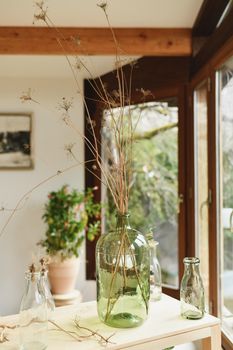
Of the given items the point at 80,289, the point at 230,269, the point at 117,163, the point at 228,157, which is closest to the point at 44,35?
the point at 228,157

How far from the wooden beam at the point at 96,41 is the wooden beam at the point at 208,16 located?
84 mm

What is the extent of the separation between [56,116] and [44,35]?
118cm

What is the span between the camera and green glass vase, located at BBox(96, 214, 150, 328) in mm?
1384

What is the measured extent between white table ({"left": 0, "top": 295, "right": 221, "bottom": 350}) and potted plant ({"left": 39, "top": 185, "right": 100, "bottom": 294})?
1881 millimetres

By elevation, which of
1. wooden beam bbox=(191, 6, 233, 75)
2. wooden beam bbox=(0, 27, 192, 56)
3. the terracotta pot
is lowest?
the terracotta pot

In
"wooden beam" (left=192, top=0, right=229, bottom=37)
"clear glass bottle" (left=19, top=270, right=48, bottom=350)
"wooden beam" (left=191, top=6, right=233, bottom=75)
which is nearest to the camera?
"clear glass bottle" (left=19, top=270, right=48, bottom=350)

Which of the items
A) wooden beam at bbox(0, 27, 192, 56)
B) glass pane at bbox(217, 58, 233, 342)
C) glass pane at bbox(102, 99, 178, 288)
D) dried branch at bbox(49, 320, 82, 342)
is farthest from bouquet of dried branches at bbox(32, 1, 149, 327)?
glass pane at bbox(102, 99, 178, 288)

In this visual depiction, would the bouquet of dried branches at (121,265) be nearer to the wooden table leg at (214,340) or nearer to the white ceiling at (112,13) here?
the wooden table leg at (214,340)

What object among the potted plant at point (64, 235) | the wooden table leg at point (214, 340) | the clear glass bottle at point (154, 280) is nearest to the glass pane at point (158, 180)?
the potted plant at point (64, 235)

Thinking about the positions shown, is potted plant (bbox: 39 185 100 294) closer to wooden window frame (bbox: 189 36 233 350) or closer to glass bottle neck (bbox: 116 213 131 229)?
wooden window frame (bbox: 189 36 233 350)

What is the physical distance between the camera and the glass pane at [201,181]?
2932 mm

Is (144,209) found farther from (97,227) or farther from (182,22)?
(182,22)

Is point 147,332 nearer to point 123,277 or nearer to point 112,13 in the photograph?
point 123,277

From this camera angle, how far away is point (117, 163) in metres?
1.47
